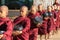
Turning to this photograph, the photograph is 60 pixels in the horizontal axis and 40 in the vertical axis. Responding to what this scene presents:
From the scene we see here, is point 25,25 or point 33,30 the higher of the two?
point 25,25

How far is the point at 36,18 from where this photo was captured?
9.47 m

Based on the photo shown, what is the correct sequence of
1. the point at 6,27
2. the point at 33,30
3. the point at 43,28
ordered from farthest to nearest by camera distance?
the point at 43,28 < the point at 33,30 < the point at 6,27

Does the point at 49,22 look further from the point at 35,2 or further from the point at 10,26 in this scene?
the point at 35,2

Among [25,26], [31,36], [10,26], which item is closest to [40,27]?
[31,36]

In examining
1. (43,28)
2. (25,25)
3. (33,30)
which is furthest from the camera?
(43,28)

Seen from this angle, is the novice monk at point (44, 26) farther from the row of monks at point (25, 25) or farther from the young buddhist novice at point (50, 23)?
the young buddhist novice at point (50, 23)

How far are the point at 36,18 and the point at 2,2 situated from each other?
6.75m

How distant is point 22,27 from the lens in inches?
318

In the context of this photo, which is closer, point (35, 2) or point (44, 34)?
point (44, 34)

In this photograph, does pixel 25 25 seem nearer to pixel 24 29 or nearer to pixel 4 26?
pixel 24 29

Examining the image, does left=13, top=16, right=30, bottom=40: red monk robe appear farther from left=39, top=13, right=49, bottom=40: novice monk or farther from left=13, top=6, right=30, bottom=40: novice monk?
left=39, top=13, right=49, bottom=40: novice monk

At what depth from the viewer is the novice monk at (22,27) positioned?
800 centimetres

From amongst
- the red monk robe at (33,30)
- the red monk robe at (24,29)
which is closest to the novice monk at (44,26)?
the red monk robe at (33,30)

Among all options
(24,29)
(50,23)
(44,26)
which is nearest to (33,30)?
(24,29)
